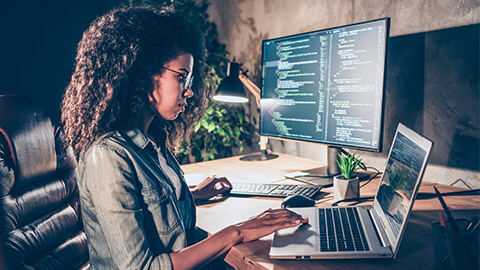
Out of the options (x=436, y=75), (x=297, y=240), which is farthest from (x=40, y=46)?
(x=436, y=75)

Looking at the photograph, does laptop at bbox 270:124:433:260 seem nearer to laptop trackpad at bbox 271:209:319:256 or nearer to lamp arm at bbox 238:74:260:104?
laptop trackpad at bbox 271:209:319:256

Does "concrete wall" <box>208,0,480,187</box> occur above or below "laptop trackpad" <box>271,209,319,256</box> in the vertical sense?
above

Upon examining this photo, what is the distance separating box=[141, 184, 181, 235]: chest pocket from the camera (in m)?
0.78

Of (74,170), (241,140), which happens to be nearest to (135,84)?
(74,170)

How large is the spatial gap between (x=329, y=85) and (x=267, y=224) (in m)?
0.67

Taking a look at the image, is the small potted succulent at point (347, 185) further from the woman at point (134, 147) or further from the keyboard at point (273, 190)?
the woman at point (134, 147)

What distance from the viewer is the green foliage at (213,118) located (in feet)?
7.40

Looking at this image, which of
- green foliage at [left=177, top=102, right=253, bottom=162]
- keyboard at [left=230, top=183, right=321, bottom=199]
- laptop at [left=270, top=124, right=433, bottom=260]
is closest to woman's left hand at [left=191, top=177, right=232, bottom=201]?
keyboard at [left=230, top=183, right=321, bottom=199]

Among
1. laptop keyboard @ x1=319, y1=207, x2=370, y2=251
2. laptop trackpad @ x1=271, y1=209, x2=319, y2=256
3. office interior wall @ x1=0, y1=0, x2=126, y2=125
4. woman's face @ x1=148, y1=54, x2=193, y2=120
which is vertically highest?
office interior wall @ x1=0, y1=0, x2=126, y2=125

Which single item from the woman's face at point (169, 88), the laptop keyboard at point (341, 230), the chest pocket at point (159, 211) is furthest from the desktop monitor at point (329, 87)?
the chest pocket at point (159, 211)

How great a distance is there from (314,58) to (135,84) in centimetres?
74

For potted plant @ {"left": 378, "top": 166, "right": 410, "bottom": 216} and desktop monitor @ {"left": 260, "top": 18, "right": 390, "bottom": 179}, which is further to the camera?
desktop monitor @ {"left": 260, "top": 18, "right": 390, "bottom": 179}

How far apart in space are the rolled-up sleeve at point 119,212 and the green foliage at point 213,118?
1466mm

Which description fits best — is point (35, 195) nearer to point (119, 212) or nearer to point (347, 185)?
point (119, 212)
